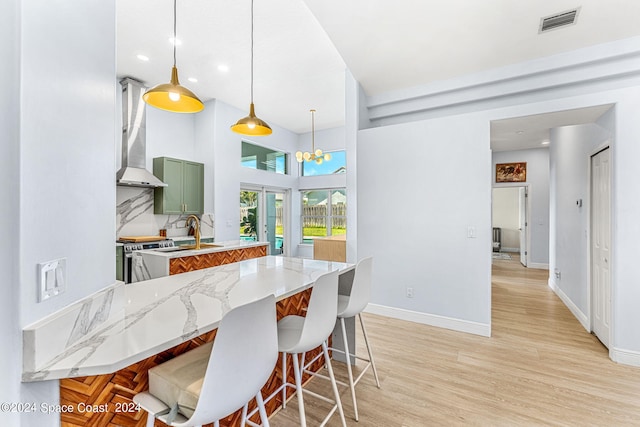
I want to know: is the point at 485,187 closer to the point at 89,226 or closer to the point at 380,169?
the point at 380,169

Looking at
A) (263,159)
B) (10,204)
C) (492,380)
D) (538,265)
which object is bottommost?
(492,380)

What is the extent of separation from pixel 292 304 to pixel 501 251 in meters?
9.48

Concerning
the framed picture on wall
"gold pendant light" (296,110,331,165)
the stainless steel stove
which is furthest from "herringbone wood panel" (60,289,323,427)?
the framed picture on wall

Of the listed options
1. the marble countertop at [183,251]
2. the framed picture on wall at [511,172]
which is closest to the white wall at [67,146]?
the marble countertop at [183,251]

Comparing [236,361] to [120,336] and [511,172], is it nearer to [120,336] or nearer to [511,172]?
[120,336]

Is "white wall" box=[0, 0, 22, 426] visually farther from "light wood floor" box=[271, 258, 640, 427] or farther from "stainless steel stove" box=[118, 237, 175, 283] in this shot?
"stainless steel stove" box=[118, 237, 175, 283]

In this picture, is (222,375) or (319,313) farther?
→ (319,313)

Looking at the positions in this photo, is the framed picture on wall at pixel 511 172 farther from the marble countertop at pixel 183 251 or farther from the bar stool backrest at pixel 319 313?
the bar stool backrest at pixel 319 313

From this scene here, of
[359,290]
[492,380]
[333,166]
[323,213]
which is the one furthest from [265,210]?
[492,380]

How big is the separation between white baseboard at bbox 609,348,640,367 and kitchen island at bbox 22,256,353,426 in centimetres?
305

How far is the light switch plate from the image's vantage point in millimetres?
930

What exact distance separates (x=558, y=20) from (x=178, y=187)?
547 centimetres

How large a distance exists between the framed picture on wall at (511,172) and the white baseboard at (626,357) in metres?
5.29

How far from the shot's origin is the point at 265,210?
7133mm
